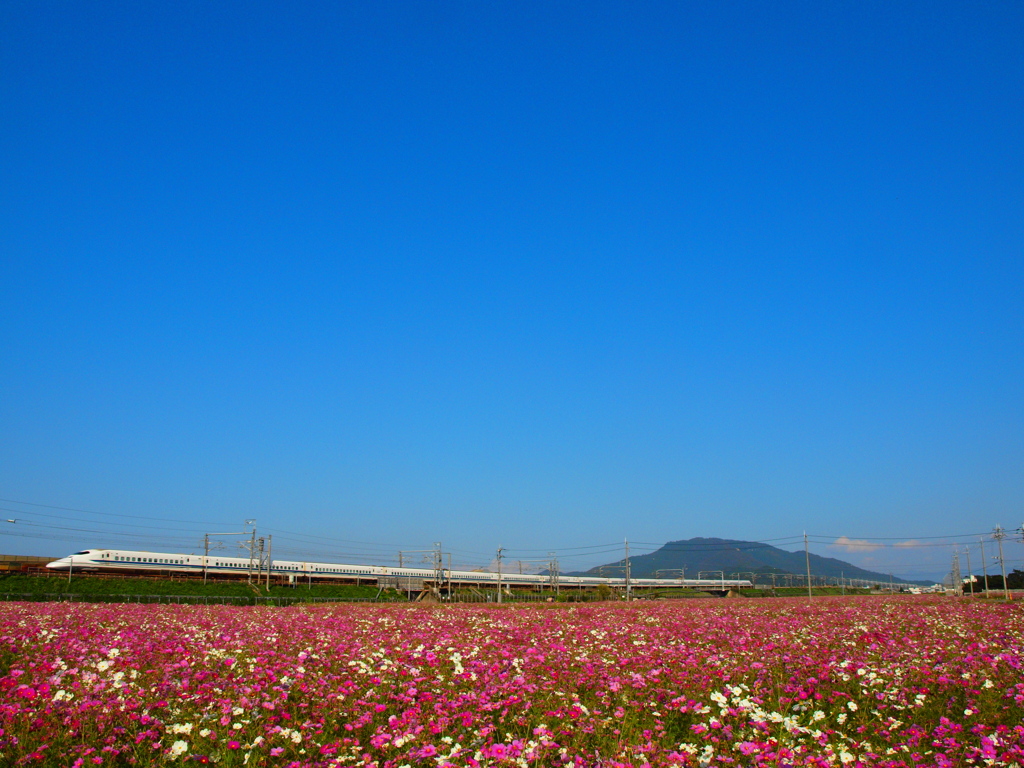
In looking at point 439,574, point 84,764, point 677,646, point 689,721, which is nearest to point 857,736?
point 689,721

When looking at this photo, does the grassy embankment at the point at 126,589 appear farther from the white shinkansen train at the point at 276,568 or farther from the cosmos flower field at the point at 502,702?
the cosmos flower field at the point at 502,702

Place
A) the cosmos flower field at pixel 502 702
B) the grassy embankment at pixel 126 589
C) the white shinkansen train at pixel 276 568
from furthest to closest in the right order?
the white shinkansen train at pixel 276 568
the grassy embankment at pixel 126 589
the cosmos flower field at pixel 502 702

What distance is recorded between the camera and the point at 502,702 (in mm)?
6152

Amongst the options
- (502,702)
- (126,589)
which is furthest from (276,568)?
(502,702)

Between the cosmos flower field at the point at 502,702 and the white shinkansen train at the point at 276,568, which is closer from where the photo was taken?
the cosmos flower field at the point at 502,702

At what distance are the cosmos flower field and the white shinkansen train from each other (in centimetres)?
6135

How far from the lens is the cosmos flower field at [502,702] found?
194 inches

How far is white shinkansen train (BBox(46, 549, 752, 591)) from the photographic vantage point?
64.2m

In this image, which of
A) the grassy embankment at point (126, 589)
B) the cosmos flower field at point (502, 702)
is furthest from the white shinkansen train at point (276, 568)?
the cosmos flower field at point (502, 702)

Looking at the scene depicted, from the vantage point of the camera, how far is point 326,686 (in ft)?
22.9

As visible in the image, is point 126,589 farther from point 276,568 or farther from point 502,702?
point 502,702

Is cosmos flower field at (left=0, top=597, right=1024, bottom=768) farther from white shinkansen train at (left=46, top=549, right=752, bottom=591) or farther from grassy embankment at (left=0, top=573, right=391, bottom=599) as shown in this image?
white shinkansen train at (left=46, top=549, right=752, bottom=591)

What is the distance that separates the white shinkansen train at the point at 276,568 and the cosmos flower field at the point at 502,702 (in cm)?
6135

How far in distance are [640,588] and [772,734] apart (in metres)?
95.0
